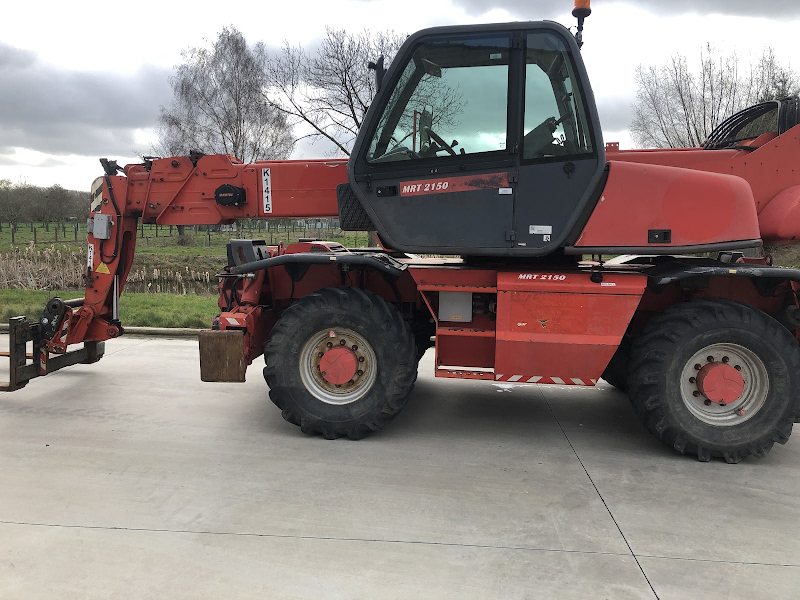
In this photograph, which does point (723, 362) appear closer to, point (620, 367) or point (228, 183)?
point (620, 367)

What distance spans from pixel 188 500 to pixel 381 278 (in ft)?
8.32

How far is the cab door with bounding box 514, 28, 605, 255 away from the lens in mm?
4223

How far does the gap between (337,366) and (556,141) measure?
8.17ft

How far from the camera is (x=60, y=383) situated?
632 cm

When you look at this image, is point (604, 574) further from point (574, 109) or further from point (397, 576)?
point (574, 109)

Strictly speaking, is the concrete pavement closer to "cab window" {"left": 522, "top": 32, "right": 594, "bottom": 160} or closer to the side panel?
the side panel

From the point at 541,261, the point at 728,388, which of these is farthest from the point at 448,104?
the point at 728,388

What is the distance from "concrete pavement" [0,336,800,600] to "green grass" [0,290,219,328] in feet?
12.7

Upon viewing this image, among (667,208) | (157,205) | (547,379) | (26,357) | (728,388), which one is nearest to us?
(667,208)

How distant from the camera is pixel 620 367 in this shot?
563cm

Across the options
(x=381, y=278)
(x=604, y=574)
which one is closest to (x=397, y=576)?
(x=604, y=574)

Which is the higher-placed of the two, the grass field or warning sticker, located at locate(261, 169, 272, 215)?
warning sticker, located at locate(261, 169, 272, 215)

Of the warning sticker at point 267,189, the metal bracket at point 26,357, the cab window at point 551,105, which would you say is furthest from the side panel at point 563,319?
the metal bracket at point 26,357

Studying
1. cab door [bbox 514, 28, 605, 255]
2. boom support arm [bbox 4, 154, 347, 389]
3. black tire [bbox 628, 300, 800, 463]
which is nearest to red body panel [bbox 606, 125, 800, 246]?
cab door [bbox 514, 28, 605, 255]
